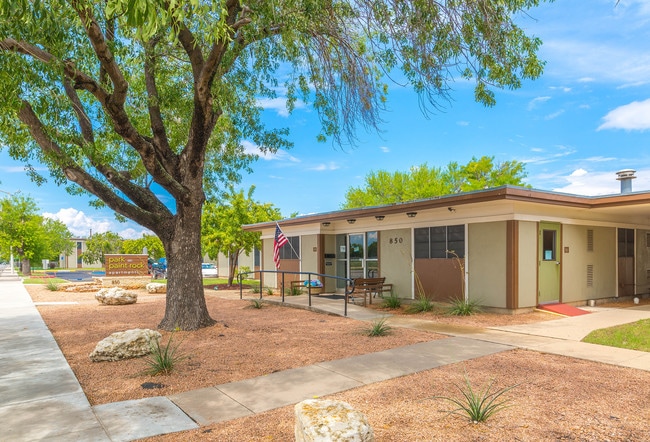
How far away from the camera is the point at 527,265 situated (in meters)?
10.5

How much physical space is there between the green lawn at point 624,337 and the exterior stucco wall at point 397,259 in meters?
5.36

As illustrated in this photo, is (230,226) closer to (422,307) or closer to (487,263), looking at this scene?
(422,307)

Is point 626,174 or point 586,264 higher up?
point 626,174

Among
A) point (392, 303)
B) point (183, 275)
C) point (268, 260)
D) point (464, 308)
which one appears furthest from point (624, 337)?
point (268, 260)

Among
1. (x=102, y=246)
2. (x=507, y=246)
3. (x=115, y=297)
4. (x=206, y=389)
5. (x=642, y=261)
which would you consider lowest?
(x=115, y=297)

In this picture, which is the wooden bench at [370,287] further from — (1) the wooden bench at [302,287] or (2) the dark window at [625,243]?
(2) the dark window at [625,243]

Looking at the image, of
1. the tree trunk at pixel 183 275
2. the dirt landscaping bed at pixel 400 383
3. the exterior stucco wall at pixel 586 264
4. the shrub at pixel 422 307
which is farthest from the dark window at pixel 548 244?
the tree trunk at pixel 183 275

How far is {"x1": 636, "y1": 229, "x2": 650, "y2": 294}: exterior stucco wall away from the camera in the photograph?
13.8 metres

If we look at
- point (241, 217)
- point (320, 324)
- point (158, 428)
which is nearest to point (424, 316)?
point (320, 324)

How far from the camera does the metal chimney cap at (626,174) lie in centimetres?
1256

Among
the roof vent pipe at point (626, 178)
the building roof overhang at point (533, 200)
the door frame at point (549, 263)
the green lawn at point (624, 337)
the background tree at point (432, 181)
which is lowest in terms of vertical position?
the green lawn at point (624, 337)

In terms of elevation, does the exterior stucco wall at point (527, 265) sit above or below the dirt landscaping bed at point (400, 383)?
above

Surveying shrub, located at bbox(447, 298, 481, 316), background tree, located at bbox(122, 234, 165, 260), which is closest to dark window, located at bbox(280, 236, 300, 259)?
shrub, located at bbox(447, 298, 481, 316)

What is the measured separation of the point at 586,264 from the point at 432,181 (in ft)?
92.1
